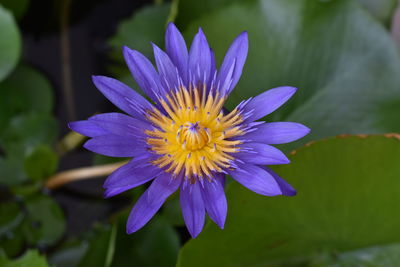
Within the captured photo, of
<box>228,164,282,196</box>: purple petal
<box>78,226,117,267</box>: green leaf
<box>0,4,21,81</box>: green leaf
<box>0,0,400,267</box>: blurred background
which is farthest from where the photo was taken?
<box>0,4,21,81</box>: green leaf

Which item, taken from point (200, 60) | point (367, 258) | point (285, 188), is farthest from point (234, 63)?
point (367, 258)

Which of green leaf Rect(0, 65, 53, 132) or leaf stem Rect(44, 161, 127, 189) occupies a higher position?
green leaf Rect(0, 65, 53, 132)

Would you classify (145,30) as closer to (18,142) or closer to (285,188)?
(18,142)

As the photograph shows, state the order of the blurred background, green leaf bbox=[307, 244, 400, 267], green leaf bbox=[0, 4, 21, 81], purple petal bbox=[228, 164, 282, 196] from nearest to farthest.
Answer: purple petal bbox=[228, 164, 282, 196] → the blurred background → green leaf bbox=[307, 244, 400, 267] → green leaf bbox=[0, 4, 21, 81]

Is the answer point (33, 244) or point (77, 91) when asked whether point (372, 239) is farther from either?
point (77, 91)

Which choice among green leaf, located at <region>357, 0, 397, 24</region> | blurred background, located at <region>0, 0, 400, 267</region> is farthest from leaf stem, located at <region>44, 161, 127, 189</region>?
green leaf, located at <region>357, 0, 397, 24</region>

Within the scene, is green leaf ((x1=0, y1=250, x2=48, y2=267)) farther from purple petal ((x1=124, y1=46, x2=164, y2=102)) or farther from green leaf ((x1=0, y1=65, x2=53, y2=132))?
green leaf ((x1=0, y1=65, x2=53, y2=132))

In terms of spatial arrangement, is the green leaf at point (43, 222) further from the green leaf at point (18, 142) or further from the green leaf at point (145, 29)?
the green leaf at point (145, 29)
